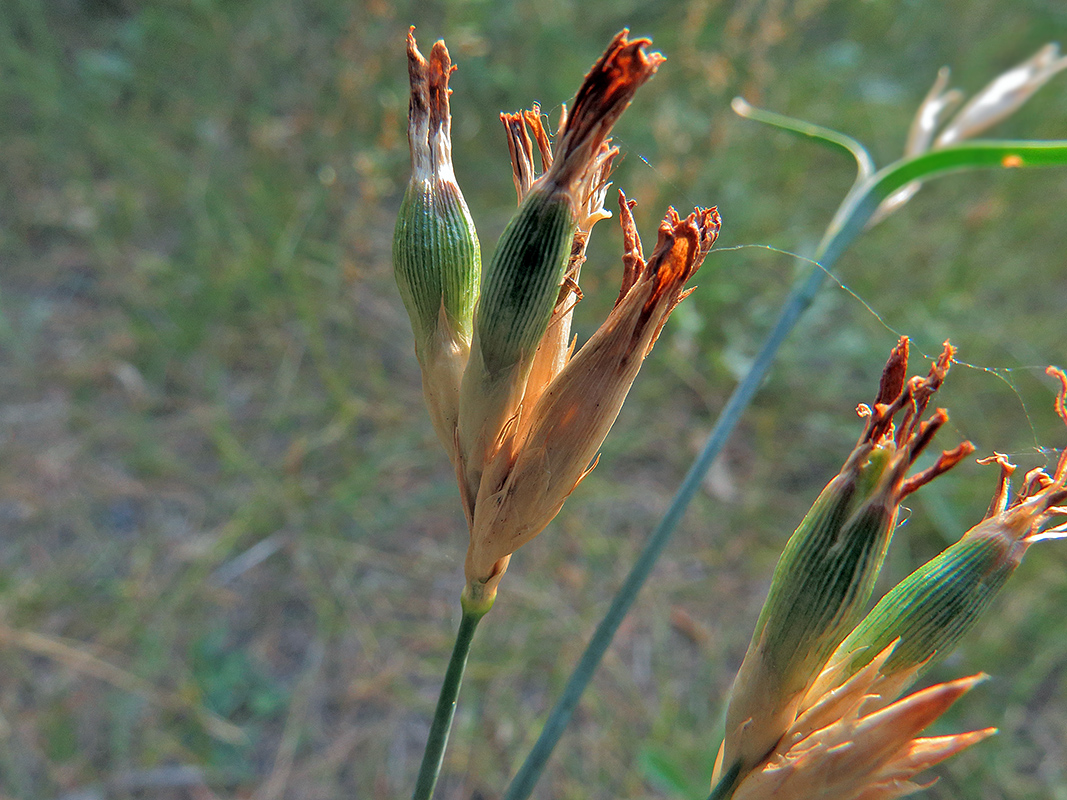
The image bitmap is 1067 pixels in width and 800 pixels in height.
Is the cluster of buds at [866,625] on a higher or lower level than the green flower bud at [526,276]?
lower

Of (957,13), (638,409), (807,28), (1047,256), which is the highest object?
(957,13)

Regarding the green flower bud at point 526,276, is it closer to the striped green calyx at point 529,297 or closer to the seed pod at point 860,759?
the striped green calyx at point 529,297

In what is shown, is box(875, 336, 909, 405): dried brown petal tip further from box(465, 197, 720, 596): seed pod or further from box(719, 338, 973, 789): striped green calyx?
box(465, 197, 720, 596): seed pod

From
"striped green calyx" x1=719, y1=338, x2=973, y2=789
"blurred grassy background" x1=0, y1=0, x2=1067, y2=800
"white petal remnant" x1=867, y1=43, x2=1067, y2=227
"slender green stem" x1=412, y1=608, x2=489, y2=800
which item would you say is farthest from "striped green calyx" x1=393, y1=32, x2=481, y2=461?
"blurred grassy background" x1=0, y1=0, x2=1067, y2=800

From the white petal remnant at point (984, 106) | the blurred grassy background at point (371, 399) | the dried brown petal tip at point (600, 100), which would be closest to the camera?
the dried brown petal tip at point (600, 100)

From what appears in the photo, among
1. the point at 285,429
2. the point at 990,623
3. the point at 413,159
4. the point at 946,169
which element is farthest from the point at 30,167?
the point at 990,623

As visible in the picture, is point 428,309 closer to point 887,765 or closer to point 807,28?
point 887,765

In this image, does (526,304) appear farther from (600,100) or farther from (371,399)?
(371,399)

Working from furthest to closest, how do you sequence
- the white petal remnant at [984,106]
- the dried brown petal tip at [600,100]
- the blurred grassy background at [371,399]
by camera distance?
the blurred grassy background at [371,399] → the white petal remnant at [984,106] → the dried brown petal tip at [600,100]

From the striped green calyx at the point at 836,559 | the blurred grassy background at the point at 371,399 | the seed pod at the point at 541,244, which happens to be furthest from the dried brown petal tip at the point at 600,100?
the blurred grassy background at the point at 371,399
